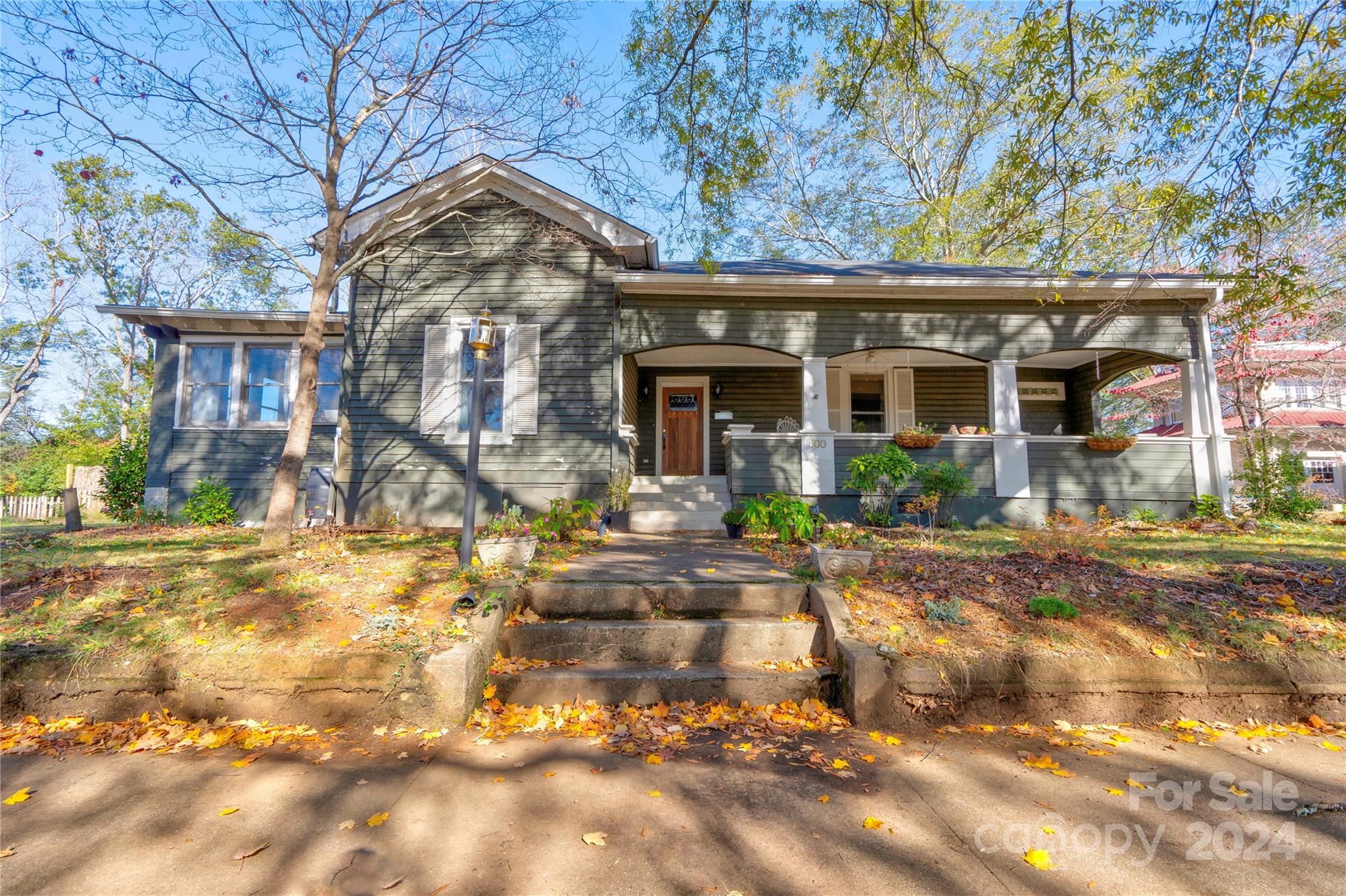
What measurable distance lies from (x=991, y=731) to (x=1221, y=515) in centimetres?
880

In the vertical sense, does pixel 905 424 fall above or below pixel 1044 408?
below

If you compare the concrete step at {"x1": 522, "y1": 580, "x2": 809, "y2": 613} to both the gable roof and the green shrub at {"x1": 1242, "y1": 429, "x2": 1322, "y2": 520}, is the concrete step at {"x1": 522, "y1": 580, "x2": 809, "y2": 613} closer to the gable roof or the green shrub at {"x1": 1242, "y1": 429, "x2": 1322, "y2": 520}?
the gable roof

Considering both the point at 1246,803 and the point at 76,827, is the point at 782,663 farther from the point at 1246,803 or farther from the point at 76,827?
the point at 76,827

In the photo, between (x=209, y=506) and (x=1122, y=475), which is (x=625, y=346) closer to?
(x=209, y=506)

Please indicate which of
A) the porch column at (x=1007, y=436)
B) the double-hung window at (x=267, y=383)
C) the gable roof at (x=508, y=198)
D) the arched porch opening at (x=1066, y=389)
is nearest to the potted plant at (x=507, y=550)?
the gable roof at (x=508, y=198)

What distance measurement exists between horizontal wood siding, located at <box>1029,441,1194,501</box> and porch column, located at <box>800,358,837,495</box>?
3250mm

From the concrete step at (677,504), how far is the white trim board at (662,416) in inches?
71.0

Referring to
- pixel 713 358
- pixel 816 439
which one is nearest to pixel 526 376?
pixel 713 358

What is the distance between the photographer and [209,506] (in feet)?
31.4

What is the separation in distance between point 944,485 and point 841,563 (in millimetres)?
4453

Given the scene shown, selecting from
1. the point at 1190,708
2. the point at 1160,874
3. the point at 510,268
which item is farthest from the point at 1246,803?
the point at 510,268

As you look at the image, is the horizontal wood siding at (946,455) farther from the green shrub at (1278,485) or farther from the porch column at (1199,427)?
the green shrub at (1278,485)

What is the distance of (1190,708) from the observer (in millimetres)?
3318

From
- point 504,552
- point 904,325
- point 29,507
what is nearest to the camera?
point 504,552
